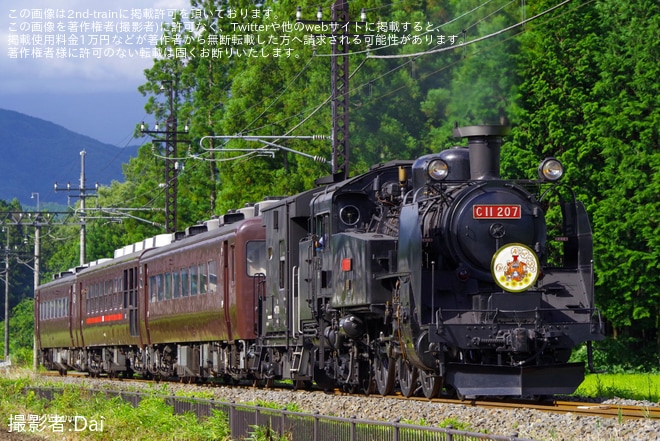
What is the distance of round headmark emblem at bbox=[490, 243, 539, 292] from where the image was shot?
17.2 meters

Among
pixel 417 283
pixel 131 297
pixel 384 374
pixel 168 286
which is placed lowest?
pixel 384 374

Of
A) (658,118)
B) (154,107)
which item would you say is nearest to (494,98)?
(658,118)

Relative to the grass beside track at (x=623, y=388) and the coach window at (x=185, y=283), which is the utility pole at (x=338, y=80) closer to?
the coach window at (x=185, y=283)

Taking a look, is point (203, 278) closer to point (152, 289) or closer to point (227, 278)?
point (227, 278)

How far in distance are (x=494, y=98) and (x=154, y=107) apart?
5394 centimetres

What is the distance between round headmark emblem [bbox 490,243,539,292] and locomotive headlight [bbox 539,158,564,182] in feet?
4.31

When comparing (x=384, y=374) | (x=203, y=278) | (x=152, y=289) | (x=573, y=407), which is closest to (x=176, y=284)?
(x=203, y=278)

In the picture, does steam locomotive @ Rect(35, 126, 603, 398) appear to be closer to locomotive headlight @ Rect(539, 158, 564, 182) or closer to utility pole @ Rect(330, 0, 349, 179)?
locomotive headlight @ Rect(539, 158, 564, 182)

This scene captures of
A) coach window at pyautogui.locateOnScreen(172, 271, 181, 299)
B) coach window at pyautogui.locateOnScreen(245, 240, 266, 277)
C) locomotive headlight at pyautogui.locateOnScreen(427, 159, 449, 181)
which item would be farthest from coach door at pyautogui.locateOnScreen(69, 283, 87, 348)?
locomotive headlight at pyautogui.locateOnScreen(427, 159, 449, 181)

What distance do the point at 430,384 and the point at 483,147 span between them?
355 centimetres

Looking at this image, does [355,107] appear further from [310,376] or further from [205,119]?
[310,376]

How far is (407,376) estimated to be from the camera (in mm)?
18875

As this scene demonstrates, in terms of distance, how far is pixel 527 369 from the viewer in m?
17.0

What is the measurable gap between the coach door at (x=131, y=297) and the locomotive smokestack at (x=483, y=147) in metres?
18.9
